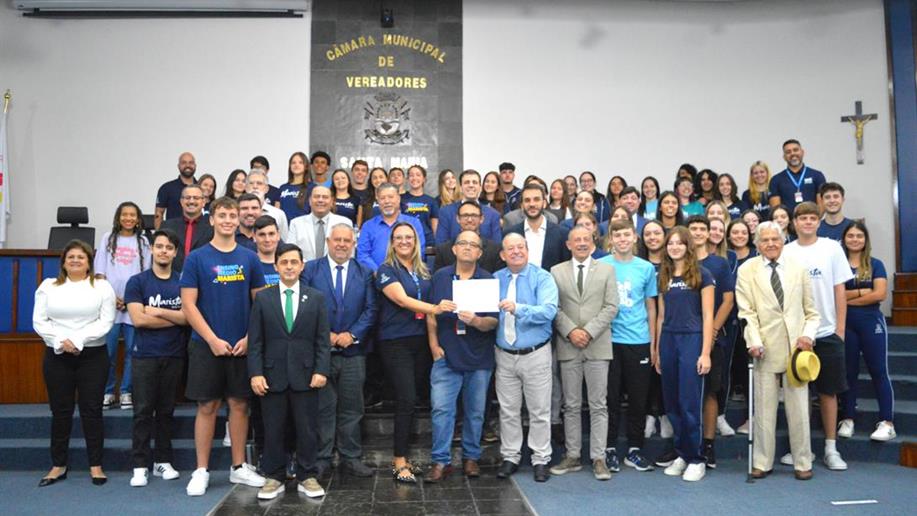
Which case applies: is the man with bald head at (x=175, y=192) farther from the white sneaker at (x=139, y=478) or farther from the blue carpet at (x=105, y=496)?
the white sneaker at (x=139, y=478)

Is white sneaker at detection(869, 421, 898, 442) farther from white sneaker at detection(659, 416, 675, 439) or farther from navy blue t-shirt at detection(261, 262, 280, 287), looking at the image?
navy blue t-shirt at detection(261, 262, 280, 287)

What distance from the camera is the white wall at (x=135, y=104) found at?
9148 mm

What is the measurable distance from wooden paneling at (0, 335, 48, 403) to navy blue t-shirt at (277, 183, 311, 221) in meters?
2.37

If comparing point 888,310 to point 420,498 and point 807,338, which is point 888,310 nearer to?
point 807,338

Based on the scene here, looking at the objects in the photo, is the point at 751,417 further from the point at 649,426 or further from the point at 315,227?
the point at 315,227

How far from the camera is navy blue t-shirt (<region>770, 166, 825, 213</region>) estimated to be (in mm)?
7887

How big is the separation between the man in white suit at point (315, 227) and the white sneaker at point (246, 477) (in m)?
1.87

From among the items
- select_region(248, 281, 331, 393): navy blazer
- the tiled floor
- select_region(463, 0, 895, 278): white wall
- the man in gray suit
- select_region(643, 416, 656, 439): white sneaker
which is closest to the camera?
the tiled floor

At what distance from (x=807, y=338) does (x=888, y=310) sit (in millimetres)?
5018

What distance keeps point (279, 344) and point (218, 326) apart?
439mm

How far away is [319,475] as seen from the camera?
15.3ft

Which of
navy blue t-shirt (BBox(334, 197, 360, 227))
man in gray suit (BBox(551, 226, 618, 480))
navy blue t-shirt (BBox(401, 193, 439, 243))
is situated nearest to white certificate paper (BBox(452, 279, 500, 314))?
man in gray suit (BBox(551, 226, 618, 480))

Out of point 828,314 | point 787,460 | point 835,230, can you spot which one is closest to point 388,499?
point 787,460

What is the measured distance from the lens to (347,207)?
6.78m
